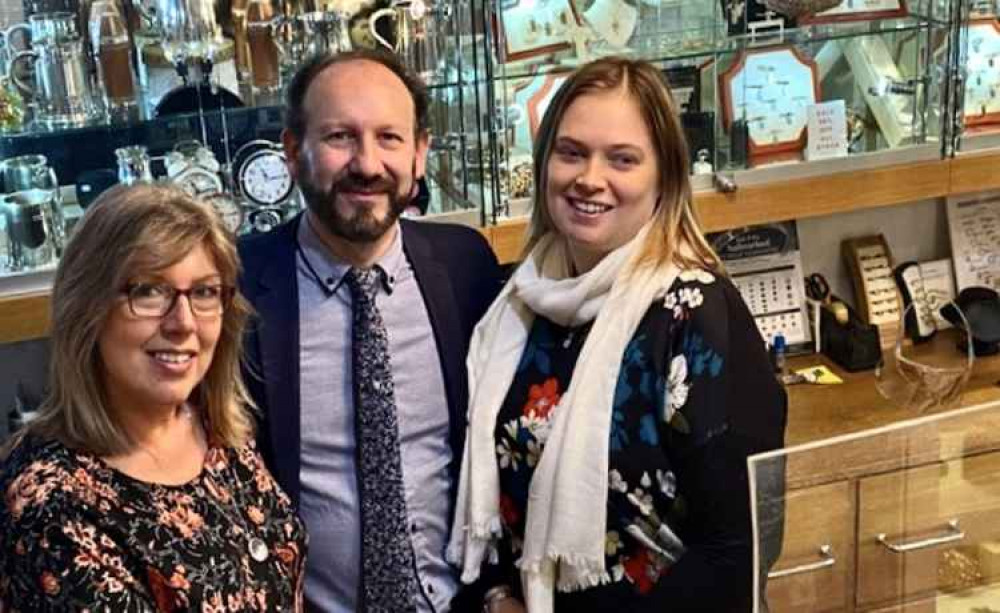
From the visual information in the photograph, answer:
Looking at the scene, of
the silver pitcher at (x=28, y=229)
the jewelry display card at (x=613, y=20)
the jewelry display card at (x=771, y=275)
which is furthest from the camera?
the jewelry display card at (x=771, y=275)

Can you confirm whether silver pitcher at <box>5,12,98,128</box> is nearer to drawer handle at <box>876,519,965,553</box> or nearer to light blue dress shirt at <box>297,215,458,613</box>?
light blue dress shirt at <box>297,215,458,613</box>

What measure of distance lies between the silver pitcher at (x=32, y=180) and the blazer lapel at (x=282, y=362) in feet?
1.86

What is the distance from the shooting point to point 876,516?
1535 mm

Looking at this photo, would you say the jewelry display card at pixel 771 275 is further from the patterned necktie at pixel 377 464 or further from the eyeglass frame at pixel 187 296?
the eyeglass frame at pixel 187 296

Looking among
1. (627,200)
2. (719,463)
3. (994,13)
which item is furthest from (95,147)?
(994,13)

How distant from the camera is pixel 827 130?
2713 millimetres

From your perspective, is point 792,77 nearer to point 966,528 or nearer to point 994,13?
point 994,13

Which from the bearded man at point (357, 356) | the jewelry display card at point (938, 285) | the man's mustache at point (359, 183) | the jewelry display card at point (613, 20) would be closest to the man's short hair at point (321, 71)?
the bearded man at point (357, 356)

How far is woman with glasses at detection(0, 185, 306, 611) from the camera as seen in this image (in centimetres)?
137

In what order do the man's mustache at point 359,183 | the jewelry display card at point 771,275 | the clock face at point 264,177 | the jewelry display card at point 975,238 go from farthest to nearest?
the jewelry display card at point 975,238, the jewelry display card at point 771,275, the clock face at point 264,177, the man's mustache at point 359,183

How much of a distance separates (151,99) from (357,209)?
0.70 meters

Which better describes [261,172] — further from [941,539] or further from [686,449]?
[941,539]

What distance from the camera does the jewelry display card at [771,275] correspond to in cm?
300

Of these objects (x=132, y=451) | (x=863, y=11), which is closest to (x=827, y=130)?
(x=863, y=11)
